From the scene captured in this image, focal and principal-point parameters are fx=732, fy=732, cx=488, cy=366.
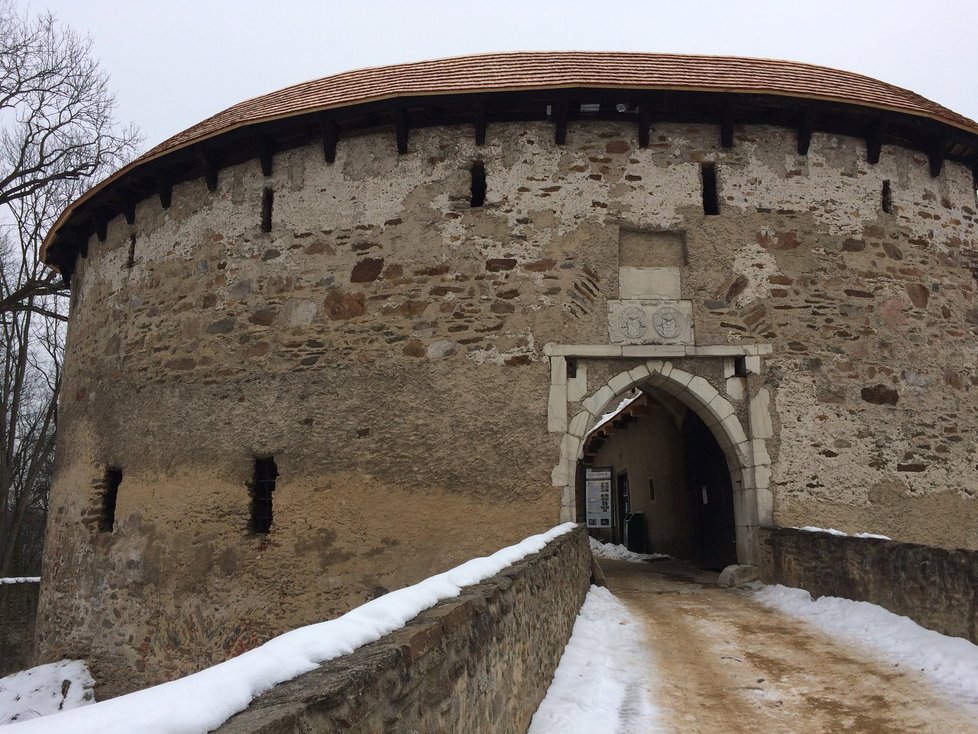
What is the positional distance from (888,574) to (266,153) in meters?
7.81

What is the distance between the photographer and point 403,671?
6.18 feet

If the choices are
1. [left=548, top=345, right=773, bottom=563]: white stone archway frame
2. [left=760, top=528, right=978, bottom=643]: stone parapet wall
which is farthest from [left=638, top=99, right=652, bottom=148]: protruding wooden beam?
[left=760, top=528, right=978, bottom=643]: stone parapet wall

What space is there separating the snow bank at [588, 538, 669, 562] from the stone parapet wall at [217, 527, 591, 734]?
983 cm

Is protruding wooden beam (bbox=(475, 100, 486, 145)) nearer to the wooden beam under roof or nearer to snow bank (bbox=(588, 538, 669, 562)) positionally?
the wooden beam under roof

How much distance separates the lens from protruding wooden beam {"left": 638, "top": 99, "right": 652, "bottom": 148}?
8.23 m

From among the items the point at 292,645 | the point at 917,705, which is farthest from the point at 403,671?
the point at 917,705

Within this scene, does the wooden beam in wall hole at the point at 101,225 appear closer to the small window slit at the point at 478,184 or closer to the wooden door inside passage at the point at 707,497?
the small window slit at the point at 478,184

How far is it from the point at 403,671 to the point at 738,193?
776cm

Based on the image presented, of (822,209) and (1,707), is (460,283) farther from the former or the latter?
(1,707)

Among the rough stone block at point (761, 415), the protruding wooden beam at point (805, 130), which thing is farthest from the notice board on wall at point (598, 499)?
the protruding wooden beam at point (805, 130)

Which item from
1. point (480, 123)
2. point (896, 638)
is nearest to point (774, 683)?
point (896, 638)

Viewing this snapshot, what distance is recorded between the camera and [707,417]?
8.19 metres

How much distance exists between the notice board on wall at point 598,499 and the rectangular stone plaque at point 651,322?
→ 14.3 metres

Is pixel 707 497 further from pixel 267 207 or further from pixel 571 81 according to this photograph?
pixel 267 207
